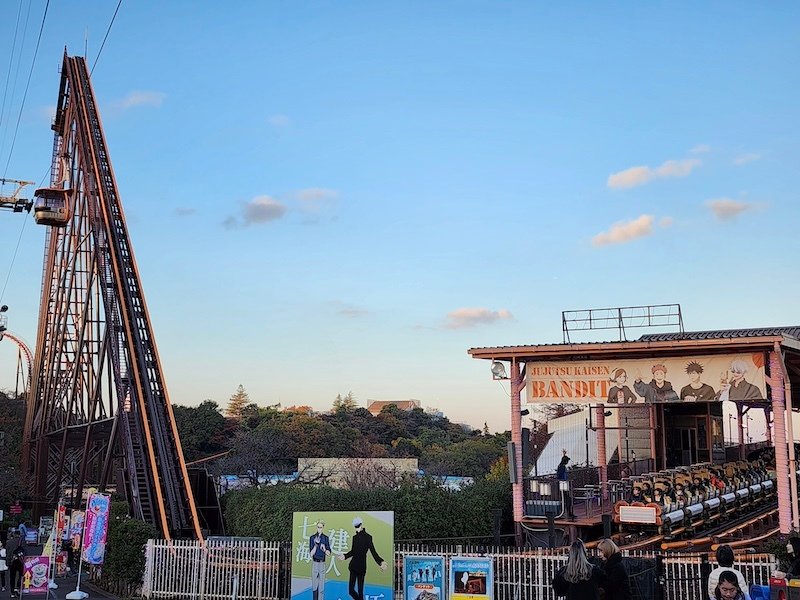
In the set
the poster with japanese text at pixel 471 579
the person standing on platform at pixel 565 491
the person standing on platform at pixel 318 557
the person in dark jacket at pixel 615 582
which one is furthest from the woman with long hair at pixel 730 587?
the person standing on platform at pixel 565 491

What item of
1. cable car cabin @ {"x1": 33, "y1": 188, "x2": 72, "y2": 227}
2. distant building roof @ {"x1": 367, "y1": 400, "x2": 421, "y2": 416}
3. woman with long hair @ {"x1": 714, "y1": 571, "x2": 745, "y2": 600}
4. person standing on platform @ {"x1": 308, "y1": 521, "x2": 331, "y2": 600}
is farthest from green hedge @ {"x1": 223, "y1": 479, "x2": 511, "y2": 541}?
distant building roof @ {"x1": 367, "y1": 400, "x2": 421, "y2": 416}

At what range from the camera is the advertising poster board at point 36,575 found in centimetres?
1748

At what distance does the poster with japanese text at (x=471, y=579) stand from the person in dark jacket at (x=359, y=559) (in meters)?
1.04

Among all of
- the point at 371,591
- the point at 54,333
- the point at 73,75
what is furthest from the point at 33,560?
the point at 73,75

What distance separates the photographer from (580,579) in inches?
323

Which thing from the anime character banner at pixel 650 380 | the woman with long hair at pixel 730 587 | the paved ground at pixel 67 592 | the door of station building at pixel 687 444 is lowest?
the paved ground at pixel 67 592

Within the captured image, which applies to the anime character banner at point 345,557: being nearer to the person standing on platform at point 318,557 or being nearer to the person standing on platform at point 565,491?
the person standing on platform at point 318,557

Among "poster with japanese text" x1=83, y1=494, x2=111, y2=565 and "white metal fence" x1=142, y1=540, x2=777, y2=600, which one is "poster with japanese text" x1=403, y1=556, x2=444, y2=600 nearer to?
"white metal fence" x1=142, y1=540, x2=777, y2=600

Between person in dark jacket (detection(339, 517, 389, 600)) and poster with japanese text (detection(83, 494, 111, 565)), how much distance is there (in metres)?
8.73

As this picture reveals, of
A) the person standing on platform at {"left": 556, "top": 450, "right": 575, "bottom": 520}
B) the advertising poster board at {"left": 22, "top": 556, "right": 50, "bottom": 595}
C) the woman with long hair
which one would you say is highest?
the person standing on platform at {"left": 556, "top": 450, "right": 575, "bottom": 520}

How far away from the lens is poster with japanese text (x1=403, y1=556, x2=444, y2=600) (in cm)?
1278

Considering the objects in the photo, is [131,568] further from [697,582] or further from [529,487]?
[697,582]

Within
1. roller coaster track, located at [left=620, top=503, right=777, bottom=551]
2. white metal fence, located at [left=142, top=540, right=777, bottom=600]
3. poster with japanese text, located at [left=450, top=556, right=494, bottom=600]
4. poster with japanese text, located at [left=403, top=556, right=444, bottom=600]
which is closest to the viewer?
poster with japanese text, located at [left=450, top=556, right=494, bottom=600]

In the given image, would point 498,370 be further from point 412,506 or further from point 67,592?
point 67,592
